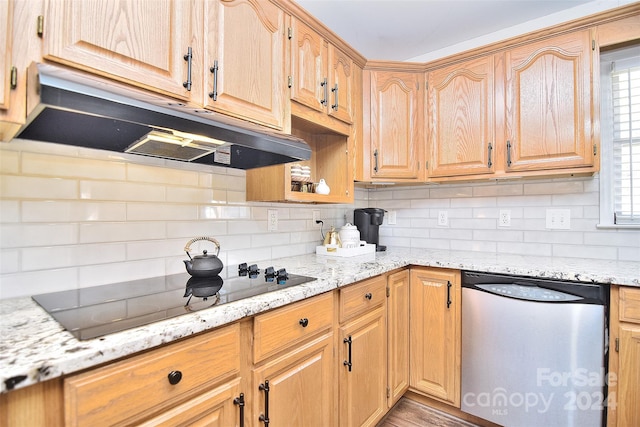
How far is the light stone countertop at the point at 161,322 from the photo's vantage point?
0.63m

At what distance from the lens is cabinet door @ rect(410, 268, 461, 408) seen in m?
1.85

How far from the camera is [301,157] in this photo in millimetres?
1383

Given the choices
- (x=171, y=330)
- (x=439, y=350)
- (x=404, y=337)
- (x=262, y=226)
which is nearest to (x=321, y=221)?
(x=262, y=226)

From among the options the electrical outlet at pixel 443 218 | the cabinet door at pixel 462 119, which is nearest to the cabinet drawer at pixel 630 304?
the cabinet door at pixel 462 119

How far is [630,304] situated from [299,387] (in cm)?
148

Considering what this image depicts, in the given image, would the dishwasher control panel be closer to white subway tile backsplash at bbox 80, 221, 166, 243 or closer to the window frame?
the window frame

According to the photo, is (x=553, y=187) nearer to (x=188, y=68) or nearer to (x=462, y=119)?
(x=462, y=119)

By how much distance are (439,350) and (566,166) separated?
50.7 inches

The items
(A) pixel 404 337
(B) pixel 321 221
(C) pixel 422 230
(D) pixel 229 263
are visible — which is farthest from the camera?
(C) pixel 422 230

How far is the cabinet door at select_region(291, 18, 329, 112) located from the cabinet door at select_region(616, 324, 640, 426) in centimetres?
183

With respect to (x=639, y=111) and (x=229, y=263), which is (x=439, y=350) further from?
(x=639, y=111)

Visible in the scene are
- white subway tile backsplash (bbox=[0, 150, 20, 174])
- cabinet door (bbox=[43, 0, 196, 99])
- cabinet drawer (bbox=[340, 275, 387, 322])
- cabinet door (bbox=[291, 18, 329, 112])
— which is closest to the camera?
cabinet door (bbox=[43, 0, 196, 99])

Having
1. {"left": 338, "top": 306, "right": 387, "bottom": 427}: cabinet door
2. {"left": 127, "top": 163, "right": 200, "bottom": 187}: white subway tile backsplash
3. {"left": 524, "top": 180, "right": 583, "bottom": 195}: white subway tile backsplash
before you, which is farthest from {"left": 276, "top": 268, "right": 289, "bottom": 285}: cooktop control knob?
{"left": 524, "top": 180, "right": 583, "bottom": 195}: white subway tile backsplash

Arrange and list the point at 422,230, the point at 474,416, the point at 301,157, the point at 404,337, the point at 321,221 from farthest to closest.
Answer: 1. the point at 422,230
2. the point at 321,221
3. the point at 404,337
4. the point at 474,416
5. the point at 301,157
